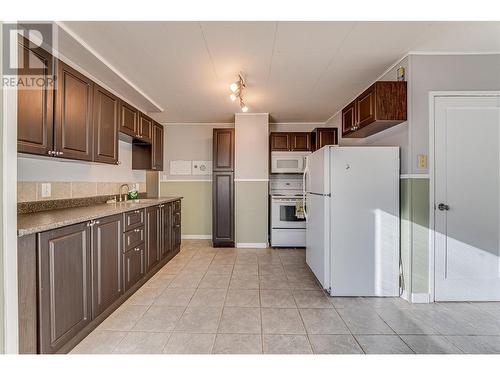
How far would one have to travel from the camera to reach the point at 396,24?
2078 mm

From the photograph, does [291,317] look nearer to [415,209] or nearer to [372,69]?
[415,209]

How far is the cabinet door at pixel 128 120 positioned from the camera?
10.0ft

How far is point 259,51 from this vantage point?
2.50m

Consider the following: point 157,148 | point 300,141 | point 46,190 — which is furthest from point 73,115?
point 300,141

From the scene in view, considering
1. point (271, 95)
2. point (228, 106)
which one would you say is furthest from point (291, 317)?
point (228, 106)

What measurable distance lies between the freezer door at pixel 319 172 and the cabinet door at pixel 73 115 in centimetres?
237

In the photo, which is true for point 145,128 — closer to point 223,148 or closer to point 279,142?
point 223,148

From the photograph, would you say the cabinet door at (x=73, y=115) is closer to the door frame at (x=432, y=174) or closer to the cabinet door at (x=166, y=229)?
the cabinet door at (x=166, y=229)

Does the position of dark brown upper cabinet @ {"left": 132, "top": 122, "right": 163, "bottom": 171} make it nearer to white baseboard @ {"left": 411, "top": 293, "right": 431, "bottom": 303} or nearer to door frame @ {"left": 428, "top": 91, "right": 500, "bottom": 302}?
door frame @ {"left": 428, "top": 91, "right": 500, "bottom": 302}

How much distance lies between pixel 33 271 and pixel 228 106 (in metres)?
3.49

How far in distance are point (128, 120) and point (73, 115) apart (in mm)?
974

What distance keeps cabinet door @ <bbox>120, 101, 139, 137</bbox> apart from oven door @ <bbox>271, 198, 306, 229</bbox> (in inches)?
99.8
